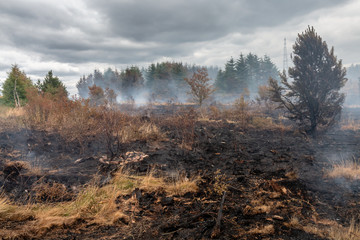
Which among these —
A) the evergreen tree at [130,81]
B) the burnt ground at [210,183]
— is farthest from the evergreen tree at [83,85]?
the burnt ground at [210,183]

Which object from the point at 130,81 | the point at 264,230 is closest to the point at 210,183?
the point at 264,230

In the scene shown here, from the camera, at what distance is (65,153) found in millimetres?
6223

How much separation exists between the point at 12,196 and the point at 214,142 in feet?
20.2

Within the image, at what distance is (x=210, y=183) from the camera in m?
4.32

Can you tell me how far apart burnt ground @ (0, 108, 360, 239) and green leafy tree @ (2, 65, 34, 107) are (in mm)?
10668

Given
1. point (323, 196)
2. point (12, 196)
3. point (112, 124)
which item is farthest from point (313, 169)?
point (12, 196)

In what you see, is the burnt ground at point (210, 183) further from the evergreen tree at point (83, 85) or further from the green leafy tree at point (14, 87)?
the evergreen tree at point (83, 85)

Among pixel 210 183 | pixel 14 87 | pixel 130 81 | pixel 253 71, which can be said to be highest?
pixel 253 71

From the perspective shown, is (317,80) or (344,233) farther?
(317,80)

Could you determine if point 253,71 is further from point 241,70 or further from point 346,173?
point 346,173

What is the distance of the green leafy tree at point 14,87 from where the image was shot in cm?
1599

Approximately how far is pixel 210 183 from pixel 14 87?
60.2 ft

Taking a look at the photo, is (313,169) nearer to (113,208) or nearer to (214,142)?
(214,142)

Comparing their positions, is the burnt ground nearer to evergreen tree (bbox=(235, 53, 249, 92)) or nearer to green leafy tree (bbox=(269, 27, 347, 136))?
green leafy tree (bbox=(269, 27, 347, 136))
